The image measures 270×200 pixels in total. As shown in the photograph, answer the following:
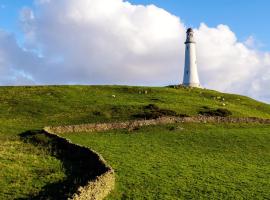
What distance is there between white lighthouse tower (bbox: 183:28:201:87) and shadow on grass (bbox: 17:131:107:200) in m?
66.3

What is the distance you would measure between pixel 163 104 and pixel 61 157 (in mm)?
38581

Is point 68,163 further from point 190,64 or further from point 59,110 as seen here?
point 190,64

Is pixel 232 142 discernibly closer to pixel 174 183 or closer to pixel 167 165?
pixel 167 165

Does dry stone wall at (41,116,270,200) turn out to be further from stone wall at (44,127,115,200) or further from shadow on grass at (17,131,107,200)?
shadow on grass at (17,131,107,200)

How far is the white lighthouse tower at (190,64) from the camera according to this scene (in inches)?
Answer: 4647

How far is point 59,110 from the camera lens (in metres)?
75.1

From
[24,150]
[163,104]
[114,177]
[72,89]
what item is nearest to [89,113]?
[163,104]

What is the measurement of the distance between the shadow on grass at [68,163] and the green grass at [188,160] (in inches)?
75.5

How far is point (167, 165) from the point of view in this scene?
41844 mm

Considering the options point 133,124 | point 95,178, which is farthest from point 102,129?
point 95,178

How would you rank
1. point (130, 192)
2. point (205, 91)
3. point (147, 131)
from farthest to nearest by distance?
1. point (205, 91)
2. point (147, 131)
3. point (130, 192)

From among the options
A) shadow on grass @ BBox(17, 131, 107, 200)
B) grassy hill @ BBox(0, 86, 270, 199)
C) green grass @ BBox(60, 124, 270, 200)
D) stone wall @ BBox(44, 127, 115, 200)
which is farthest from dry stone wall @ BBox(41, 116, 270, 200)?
grassy hill @ BBox(0, 86, 270, 199)

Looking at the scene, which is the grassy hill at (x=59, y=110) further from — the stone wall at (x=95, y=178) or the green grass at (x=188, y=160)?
the green grass at (x=188, y=160)

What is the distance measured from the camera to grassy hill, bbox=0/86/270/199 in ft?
125
